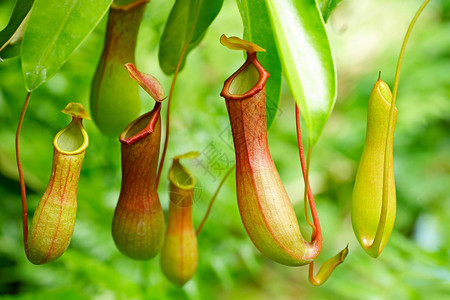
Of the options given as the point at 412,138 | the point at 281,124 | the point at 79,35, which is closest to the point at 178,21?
the point at 79,35

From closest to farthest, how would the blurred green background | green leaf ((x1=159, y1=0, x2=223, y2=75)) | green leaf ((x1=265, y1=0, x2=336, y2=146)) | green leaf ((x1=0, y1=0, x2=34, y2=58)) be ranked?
green leaf ((x1=265, y1=0, x2=336, y2=146))
green leaf ((x1=0, y1=0, x2=34, y2=58))
green leaf ((x1=159, y1=0, x2=223, y2=75))
the blurred green background

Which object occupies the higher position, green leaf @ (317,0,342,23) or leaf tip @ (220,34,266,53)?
green leaf @ (317,0,342,23)

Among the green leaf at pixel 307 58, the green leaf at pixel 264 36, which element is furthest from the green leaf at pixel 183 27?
the green leaf at pixel 307 58

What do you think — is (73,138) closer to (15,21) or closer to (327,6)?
(15,21)

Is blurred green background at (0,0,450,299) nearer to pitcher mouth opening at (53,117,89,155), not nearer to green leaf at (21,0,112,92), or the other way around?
pitcher mouth opening at (53,117,89,155)

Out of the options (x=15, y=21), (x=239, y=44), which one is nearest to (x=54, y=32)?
(x=15, y=21)

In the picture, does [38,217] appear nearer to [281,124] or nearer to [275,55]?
[275,55]

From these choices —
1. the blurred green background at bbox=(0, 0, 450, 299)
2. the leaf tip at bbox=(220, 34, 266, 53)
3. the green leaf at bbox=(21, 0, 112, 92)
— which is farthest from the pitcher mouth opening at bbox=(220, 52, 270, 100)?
the blurred green background at bbox=(0, 0, 450, 299)
